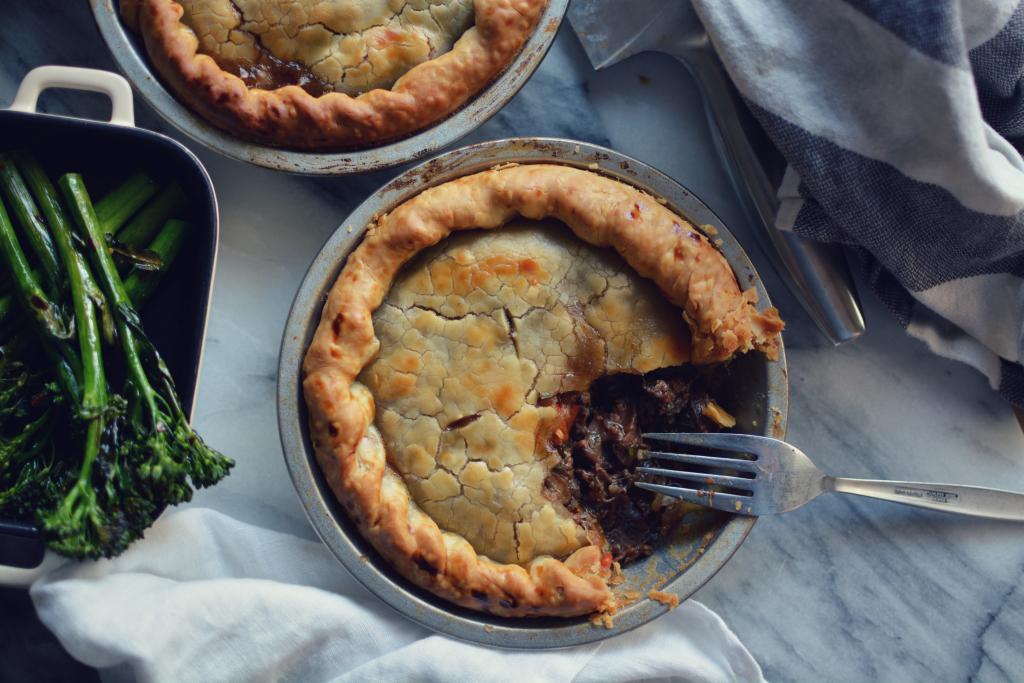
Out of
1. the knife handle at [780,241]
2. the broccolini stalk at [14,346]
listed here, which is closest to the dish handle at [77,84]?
the broccolini stalk at [14,346]

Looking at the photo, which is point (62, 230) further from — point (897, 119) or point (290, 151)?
point (897, 119)

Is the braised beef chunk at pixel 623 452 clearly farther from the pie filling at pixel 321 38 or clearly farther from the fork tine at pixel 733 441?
the pie filling at pixel 321 38

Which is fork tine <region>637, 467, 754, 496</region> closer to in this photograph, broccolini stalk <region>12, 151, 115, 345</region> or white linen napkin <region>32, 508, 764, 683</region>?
white linen napkin <region>32, 508, 764, 683</region>

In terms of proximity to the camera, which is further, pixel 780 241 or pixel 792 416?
pixel 792 416

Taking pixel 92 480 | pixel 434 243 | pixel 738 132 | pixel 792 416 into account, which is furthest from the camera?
pixel 792 416

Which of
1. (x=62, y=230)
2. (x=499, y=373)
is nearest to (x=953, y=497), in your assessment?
(x=499, y=373)

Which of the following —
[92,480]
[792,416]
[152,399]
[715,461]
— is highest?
[152,399]
